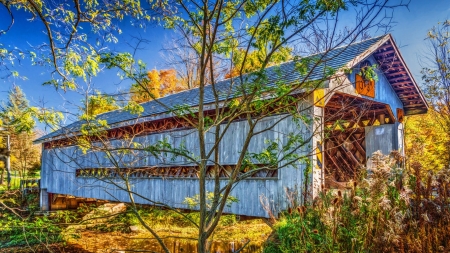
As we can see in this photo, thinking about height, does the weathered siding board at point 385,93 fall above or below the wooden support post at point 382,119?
above

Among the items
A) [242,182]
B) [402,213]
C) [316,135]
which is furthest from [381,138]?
[402,213]

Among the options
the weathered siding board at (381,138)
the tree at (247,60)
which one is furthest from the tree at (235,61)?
the weathered siding board at (381,138)

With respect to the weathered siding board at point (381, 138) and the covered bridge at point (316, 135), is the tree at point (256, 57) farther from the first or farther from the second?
the weathered siding board at point (381, 138)

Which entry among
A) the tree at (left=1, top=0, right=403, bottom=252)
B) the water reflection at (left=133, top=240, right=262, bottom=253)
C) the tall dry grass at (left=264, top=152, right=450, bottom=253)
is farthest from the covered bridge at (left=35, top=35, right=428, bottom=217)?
the tall dry grass at (left=264, top=152, right=450, bottom=253)

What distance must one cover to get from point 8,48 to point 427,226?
434 cm

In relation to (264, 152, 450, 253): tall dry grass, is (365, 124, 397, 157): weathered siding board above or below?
above

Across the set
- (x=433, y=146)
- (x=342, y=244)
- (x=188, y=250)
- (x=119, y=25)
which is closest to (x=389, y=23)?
(x=342, y=244)

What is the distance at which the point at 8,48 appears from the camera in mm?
3686

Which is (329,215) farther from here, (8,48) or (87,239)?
(87,239)

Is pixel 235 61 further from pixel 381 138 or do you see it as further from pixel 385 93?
pixel 381 138

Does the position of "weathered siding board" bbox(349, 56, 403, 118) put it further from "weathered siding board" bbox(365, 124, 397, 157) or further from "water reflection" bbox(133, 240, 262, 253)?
"water reflection" bbox(133, 240, 262, 253)

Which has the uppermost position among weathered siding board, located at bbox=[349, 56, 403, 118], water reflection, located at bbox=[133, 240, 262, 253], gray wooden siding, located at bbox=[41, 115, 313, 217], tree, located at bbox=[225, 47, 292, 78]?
weathered siding board, located at bbox=[349, 56, 403, 118]

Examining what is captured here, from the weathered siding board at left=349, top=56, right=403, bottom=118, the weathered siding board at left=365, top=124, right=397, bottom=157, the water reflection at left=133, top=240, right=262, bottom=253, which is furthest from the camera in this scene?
the weathered siding board at left=365, top=124, right=397, bottom=157

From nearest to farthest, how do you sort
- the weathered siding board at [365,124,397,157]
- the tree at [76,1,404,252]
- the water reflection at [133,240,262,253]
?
1. the tree at [76,1,404,252]
2. the water reflection at [133,240,262,253]
3. the weathered siding board at [365,124,397,157]
